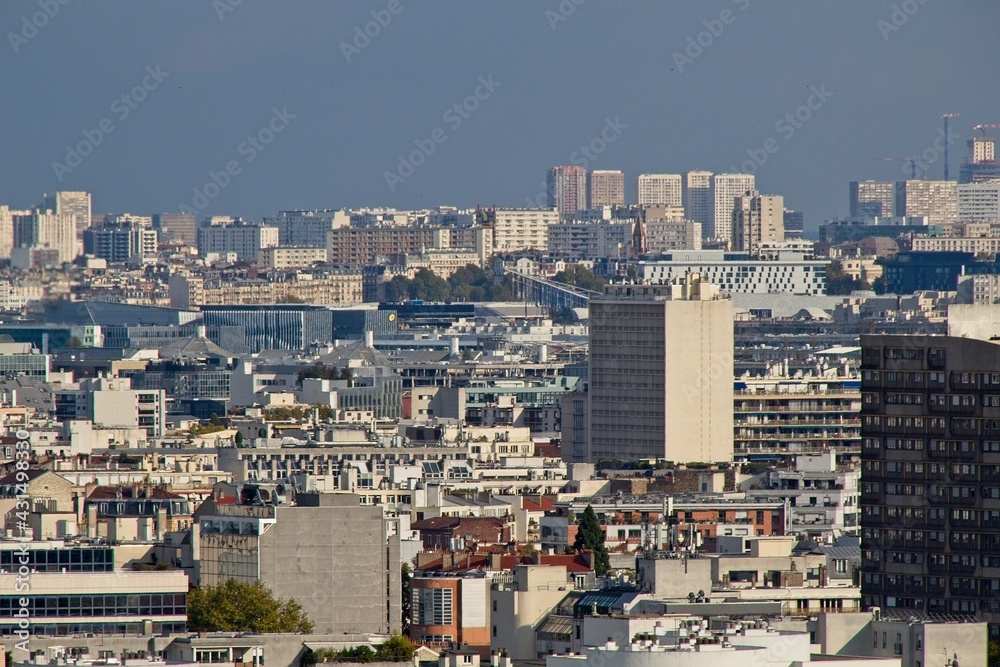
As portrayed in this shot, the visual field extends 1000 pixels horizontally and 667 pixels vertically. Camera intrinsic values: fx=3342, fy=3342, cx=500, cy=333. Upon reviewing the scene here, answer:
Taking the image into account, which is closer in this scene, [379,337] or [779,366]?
[779,366]

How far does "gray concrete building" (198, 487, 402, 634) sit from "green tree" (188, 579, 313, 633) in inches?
42.2

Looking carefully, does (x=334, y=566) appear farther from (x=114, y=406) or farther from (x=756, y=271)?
(x=756, y=271)

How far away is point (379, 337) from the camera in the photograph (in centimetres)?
14088

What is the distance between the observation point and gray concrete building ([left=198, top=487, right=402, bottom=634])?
125ft

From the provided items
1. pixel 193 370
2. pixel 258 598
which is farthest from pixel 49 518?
pixel 193 370

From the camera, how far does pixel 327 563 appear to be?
126ft

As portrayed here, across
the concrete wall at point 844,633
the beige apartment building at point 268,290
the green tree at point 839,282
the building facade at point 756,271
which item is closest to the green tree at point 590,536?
the concrete wall at point 844,633

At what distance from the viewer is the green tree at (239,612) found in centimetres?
3578

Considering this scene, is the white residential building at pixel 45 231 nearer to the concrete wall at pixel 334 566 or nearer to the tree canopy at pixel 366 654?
the concrete wall at pixel 334 566

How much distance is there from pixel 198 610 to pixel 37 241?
4461mm

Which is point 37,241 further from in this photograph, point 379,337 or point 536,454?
point 379,337

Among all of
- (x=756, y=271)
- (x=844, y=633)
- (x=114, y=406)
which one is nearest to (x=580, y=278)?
(x=756, y=271)

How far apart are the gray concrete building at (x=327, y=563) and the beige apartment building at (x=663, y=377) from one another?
31062 mm

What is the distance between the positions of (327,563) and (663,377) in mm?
32969
